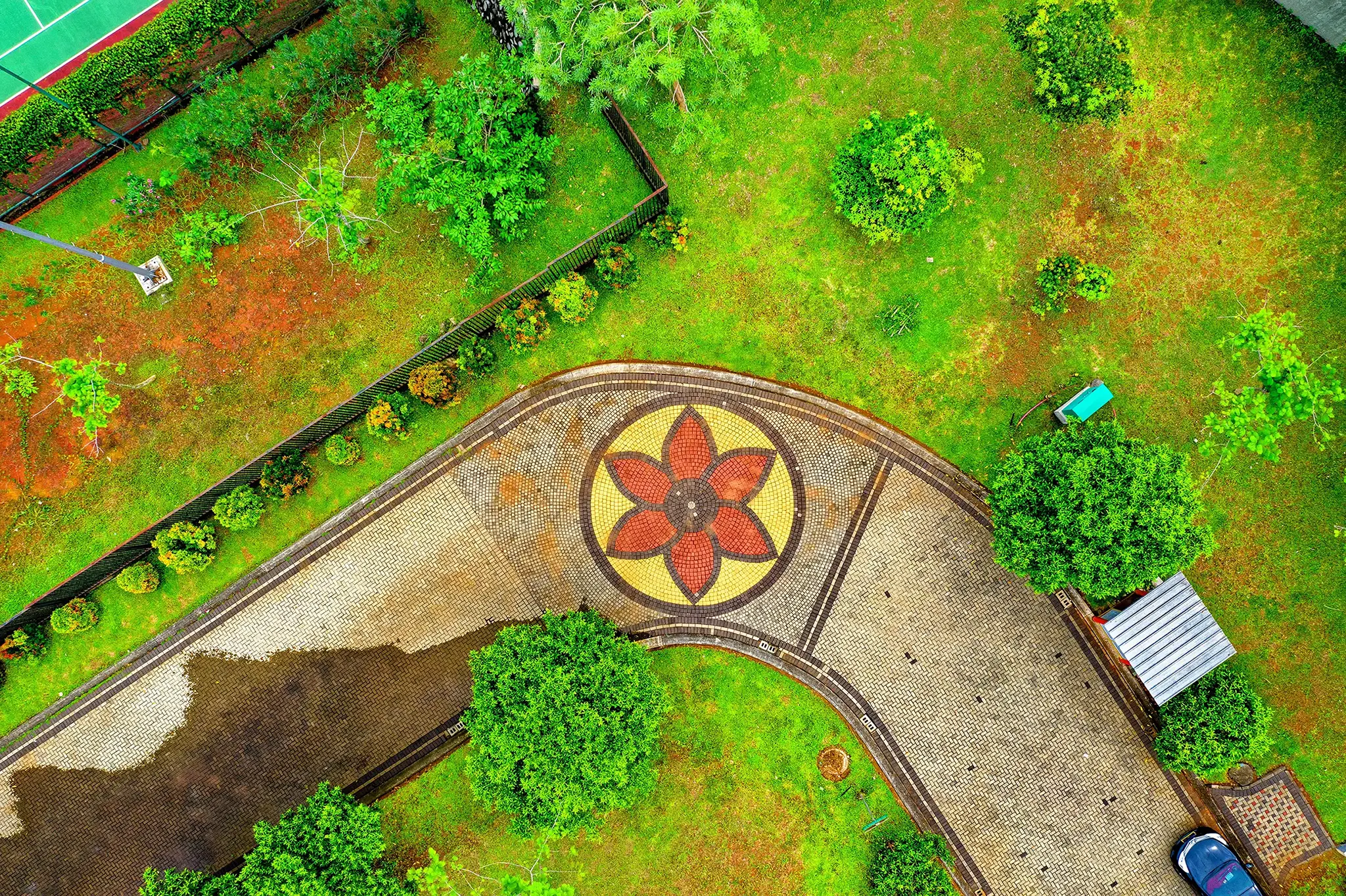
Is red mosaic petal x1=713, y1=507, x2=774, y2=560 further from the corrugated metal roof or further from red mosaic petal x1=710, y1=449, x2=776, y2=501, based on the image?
the corrugated metal roof

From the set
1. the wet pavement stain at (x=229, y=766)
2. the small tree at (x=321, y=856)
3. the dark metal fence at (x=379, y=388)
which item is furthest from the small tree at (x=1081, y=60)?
the small tree at (x=321, y=856)

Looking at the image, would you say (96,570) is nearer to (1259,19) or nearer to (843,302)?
(843,302)

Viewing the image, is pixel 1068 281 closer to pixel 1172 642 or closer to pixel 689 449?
pixel 1172 642

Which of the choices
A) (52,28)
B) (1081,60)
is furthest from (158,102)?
(1081,60)

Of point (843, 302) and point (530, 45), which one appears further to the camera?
point (843, 302)

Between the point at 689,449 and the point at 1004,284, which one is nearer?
the point at 1004,284

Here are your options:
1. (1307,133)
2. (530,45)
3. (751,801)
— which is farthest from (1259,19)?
(751,801)
